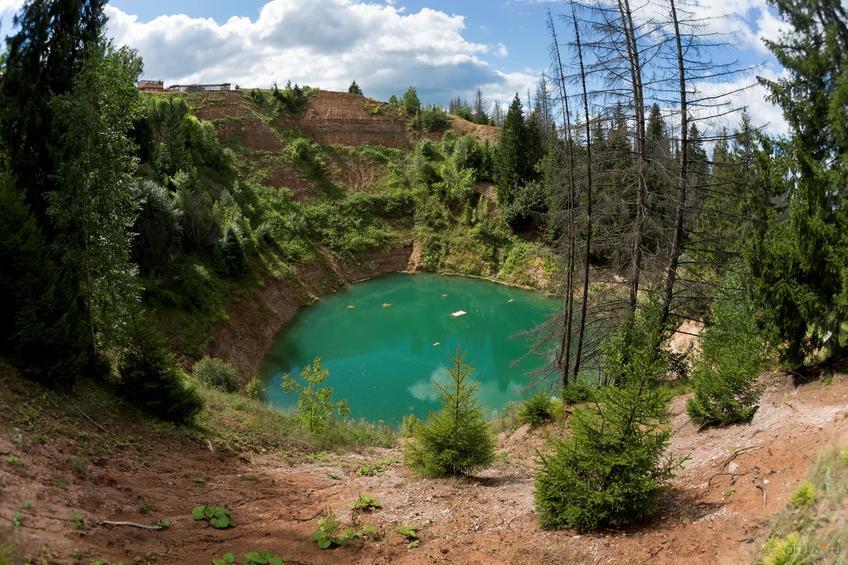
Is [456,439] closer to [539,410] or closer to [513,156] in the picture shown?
[539,410]

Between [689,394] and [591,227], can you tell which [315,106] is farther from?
[689,394]

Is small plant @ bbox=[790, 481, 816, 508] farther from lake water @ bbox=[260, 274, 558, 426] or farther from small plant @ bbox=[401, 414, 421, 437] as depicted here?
lake water @ bbox=[260, 274, 558, 426]

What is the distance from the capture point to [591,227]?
16.0 meters

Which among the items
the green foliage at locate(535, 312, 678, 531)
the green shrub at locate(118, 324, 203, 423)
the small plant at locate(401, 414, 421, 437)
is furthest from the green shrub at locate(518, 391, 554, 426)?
the green shrub at locate(118, 324, 203, 423)

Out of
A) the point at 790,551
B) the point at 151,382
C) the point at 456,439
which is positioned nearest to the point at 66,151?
the point at 151,382

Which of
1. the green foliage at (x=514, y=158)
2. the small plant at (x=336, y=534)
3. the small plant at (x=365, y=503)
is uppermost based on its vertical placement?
the green foliage at (x=514, y=158)

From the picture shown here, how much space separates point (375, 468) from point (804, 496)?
31.1 ft

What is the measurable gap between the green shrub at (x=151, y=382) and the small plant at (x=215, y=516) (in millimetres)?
5570

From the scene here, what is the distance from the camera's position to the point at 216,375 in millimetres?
21062

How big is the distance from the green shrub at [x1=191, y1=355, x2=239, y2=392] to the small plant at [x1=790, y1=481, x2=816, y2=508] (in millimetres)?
18447

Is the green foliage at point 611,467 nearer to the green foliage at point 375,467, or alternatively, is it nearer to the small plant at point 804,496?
the small plant at point 804,496

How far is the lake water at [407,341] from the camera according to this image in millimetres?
25203

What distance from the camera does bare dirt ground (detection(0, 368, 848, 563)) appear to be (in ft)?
22.4

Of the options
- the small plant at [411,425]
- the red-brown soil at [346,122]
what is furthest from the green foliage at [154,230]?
the red-brown soil at [346,122]
